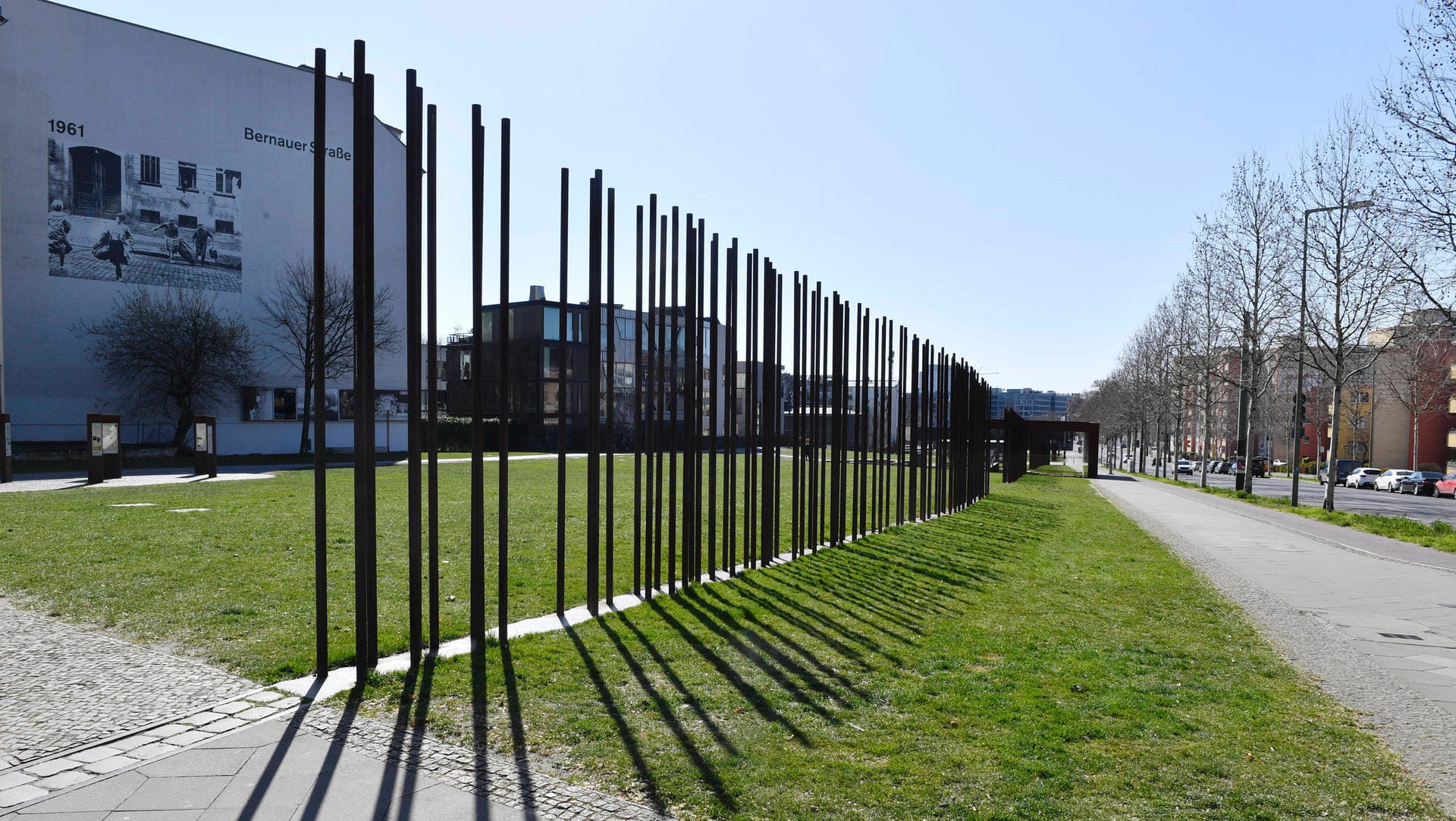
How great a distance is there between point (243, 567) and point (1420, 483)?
5316 centimetres

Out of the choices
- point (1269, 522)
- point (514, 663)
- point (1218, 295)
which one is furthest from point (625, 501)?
point (1218, 295)

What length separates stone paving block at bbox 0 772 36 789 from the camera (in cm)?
402

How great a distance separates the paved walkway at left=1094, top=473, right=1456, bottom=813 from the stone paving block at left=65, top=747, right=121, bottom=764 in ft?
20.3

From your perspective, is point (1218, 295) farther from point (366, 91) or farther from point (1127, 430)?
point (1127, 430)

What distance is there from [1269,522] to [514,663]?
2055 cm

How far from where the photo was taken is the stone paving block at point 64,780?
400cm

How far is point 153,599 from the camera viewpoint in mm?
7855

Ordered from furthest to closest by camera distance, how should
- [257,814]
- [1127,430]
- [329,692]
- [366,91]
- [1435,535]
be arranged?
[1127,430] < [1435,535] < [366,91] < [329,692] < [257,814]

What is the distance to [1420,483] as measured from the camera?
45.3 m

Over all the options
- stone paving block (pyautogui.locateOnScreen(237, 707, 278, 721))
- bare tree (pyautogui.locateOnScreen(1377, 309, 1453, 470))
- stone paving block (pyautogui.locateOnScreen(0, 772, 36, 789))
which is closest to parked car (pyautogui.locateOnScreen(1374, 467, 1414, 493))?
bare tree (pyautogui.locateOnScreen(1377, 309, 1453, 470))

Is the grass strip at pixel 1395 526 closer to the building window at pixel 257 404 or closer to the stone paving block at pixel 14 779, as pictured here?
the stone paving block at pixel 14 779

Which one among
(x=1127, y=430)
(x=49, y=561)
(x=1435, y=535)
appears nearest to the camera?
(x=49, y=561)

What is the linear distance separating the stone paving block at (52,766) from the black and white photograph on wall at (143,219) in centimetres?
3824

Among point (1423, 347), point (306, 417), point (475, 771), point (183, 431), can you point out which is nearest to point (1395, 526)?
point (1423, 347)
